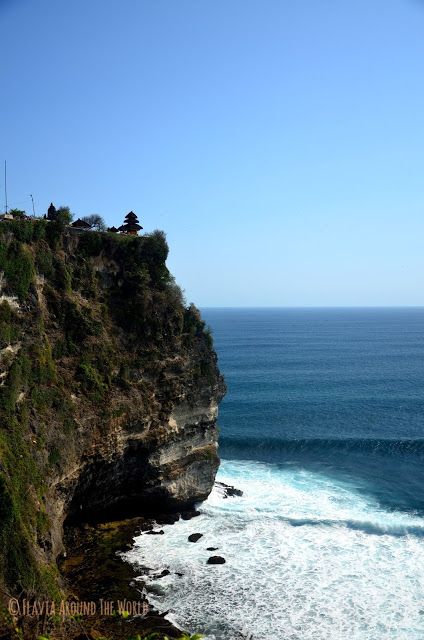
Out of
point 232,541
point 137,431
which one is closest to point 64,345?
point 137,431

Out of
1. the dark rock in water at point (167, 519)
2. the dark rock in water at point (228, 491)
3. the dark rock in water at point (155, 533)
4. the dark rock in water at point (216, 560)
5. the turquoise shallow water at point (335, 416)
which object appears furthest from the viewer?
the turquoise shallow water at point (335, 416)

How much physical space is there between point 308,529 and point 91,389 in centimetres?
1652

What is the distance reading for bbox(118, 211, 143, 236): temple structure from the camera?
40156mm

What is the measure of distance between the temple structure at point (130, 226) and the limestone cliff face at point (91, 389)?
8.25 ft

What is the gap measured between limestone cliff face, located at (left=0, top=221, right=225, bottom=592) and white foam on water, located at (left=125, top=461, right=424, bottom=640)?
406cm

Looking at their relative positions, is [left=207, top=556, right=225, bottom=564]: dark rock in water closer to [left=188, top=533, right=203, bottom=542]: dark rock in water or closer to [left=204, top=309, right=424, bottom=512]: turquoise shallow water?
[left=188, top=533, right=203, bottom=542]: dark rock in water

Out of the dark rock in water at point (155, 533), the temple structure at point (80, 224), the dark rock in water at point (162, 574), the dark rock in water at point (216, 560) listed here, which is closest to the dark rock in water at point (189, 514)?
the dark rock in water at point (155, 533)

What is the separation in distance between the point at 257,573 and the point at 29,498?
12783 millimetres

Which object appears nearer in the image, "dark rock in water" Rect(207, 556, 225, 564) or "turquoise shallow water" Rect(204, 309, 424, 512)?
"dark rock in water" Rect(207, 556, 225, 564)

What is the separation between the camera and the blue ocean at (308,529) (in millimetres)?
25188

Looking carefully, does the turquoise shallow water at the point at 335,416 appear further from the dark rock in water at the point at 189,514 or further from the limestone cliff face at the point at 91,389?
the limestone cliff face at the point at 91,389

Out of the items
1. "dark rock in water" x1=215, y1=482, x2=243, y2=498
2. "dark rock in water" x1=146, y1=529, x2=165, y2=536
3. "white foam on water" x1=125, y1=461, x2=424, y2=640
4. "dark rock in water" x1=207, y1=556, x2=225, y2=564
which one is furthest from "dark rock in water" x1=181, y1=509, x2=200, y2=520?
"dark rock in water" x1=207, y1=556, x2=225, y2=564

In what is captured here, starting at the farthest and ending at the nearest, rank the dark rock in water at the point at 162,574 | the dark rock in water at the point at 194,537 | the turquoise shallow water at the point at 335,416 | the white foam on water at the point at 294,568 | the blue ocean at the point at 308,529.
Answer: the turquoise shallow water at the point at 335,416
the dark rock in water at the point at 194,537
the dark rock in water at the point at 162,574
the blue ocean at the point at 308,529
the white foam on water at the point at 294,568

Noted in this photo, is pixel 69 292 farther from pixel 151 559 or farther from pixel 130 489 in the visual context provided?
pixel 151 559
